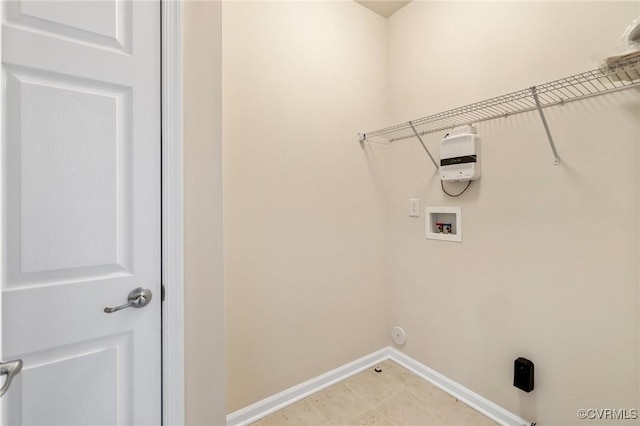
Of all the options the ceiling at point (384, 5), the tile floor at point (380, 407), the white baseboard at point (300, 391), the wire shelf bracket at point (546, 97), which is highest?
the ceiling at point (384, 5)

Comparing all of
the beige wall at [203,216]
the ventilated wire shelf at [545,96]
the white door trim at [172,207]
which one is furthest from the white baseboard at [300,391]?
the ventilated wire shelf at [545,96]

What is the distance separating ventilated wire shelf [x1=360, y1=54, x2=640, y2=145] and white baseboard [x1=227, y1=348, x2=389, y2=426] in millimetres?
1668

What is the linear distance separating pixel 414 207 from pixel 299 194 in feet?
2.77

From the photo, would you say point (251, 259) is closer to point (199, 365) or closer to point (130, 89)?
point (199, 365)

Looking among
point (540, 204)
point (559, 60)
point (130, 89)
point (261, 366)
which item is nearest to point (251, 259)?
point (261, 366)

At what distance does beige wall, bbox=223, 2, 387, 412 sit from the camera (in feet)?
5.04

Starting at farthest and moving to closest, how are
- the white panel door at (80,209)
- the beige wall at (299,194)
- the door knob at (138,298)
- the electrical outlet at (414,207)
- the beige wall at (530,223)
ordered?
the electrical outlet at (414,207), the beige wall at (299,194), the beige wall at (530,223), the door knob at (138,298), the white panel door at (80,209)

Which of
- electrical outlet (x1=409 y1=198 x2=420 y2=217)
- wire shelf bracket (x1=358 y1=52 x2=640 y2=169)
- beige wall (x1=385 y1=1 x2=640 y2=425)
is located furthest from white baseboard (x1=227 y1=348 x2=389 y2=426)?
wire shelf bracket (x1=358 y1=52 x2=640 y2=169)

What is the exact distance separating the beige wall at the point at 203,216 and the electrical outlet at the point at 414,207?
1.39m

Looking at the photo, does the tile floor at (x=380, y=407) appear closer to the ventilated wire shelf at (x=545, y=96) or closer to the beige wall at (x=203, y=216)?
the beige wall at (x=203, y=216)

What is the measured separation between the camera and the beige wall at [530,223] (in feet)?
3.97

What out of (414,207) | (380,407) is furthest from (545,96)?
(380,407)

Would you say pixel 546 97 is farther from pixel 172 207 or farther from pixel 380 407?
pixel 380 407

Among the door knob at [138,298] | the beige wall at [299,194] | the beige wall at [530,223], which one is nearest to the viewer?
the door knob at [138,298]
